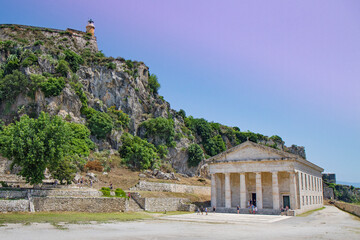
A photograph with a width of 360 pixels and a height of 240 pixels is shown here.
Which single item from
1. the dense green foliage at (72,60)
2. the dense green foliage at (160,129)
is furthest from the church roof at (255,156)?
the dense green foliage at (72,60)

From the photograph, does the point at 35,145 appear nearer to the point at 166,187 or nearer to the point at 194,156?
the point at 166,187

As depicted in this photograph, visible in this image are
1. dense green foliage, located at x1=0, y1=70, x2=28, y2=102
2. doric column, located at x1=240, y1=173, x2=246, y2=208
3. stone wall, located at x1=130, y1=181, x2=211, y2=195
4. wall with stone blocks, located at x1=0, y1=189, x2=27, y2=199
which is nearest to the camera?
wall with stone blocks, located at x1=0, y1=189, x2=27, y2=199

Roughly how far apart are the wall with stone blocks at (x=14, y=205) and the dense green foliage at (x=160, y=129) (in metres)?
45.1

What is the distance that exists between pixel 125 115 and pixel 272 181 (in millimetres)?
39378

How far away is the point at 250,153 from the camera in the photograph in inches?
1686

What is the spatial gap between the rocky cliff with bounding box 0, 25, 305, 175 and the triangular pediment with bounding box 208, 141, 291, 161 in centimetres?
2711

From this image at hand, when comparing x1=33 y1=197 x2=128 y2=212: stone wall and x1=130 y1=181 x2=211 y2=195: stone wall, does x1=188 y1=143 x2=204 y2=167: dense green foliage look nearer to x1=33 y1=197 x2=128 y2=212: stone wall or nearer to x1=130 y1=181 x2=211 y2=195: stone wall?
x1=130 y1=181 x2=211 y2=195: stone wall

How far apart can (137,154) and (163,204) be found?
2086 cm

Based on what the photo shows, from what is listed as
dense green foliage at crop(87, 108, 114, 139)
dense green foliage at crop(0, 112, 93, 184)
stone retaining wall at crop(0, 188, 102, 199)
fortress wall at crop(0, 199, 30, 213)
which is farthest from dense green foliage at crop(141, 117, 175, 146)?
fortress wall at crop(0, 199, 30, 213)

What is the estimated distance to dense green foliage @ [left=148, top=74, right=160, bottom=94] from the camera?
87.8 m

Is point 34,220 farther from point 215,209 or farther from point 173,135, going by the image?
point 173,135

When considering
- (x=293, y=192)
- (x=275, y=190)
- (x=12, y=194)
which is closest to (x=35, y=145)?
(x=12, y=194)

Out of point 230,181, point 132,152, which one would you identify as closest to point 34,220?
point 230,181

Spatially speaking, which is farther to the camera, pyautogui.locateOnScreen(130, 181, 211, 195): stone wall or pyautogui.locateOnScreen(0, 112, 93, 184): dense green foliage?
pyautogui.locateOnScreen(130, 181, 211, 195): stone wall
